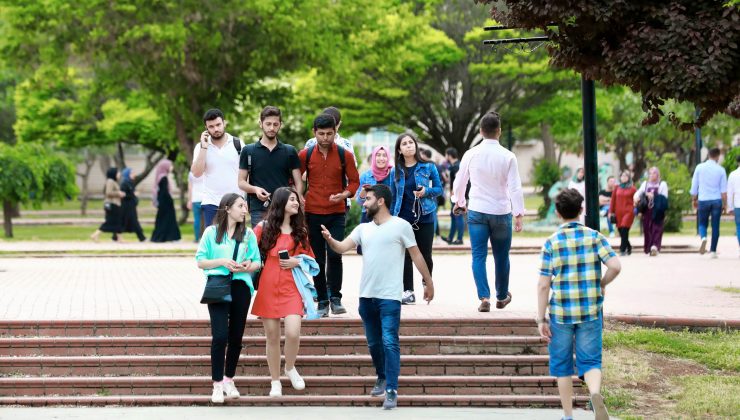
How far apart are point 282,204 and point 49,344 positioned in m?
2.49

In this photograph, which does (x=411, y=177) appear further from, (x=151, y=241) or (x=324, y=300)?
(x=151, y=241)

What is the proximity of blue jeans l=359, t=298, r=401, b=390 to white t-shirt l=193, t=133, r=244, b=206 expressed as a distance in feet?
8.42

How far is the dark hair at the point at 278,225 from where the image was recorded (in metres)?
9.64

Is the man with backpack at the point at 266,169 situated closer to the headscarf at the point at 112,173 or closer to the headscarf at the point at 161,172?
the headscarf at the point at 161,172

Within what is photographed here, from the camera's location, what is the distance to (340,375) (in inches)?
400

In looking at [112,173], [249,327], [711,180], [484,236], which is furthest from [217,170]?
[112,173]

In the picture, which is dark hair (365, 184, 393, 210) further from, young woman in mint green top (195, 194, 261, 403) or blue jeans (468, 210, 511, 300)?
blue jeans (468, 210, 511, 300)

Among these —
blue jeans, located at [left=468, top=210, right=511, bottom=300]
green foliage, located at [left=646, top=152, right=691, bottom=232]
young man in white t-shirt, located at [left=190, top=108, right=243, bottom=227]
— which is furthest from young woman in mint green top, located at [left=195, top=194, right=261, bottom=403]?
green foliage, located at [left=646, top=152, right=691, bottom=232]

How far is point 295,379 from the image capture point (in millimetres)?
9719

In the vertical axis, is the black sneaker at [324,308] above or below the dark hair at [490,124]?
below

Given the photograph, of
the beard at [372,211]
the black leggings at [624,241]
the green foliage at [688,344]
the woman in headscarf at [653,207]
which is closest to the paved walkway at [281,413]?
the beard at [372,211]

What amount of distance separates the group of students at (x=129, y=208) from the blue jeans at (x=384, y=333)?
17.2 metres

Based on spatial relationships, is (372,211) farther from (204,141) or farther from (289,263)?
(204,141)

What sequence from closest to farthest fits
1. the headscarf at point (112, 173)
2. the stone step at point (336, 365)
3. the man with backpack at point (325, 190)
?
1. the stone step at point (336, 365)
2. the man with backpack at point (325, 190)
3. the headscarf at point (112, 173)
